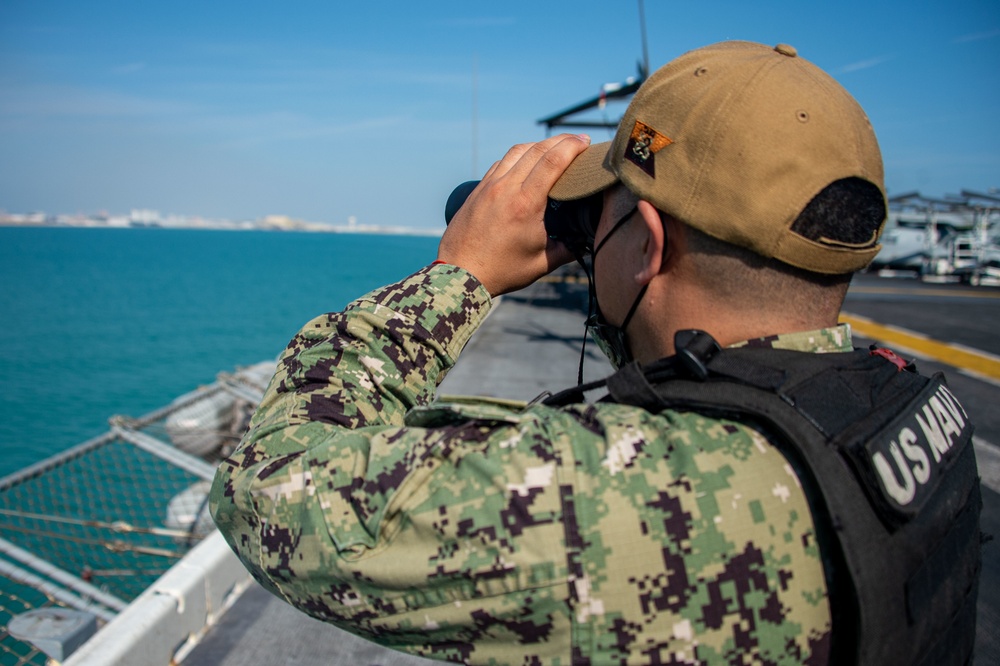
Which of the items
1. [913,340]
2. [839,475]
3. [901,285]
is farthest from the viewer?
[901,285]

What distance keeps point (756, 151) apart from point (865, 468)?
0.43 meters

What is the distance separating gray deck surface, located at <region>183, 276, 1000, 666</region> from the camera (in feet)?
9.56

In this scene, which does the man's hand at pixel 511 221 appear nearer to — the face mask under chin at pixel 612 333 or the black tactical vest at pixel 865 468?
the face mask under chin at pixel 612 333

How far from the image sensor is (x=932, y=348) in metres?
10.0

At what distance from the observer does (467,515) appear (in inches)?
35.8

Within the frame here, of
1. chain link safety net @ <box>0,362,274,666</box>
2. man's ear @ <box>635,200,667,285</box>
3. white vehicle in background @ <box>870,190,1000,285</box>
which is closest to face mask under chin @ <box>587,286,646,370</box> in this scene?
man's ear @ <box>635,200,667,285</box>

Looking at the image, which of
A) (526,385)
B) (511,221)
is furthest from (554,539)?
(526,385)

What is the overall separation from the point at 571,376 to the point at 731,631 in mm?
7232

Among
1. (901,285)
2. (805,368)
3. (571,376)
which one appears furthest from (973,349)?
(901,285)

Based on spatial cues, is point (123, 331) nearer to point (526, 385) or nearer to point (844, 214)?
point (526, 385)

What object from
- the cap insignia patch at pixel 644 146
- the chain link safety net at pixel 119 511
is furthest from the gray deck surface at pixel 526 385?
the cap insignia patch at pixel 644 146

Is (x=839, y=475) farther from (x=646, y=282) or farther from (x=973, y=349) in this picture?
(x=973, y=349)

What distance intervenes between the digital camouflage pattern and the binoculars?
35cm

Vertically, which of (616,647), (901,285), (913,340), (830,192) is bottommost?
(901,285)
